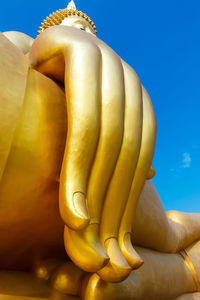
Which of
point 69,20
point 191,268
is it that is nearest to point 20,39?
point 69,20

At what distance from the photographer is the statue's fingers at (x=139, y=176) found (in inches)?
31.9

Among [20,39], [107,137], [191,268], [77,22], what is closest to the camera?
[107,137]

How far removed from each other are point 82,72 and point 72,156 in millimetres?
252

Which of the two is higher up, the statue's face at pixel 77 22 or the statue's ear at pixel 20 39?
the statue's face at pixel 77 22

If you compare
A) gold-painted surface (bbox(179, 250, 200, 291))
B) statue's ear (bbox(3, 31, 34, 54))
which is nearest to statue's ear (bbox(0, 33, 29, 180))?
statue's ear (bbox(3, 31, 34, 54))

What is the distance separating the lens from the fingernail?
2.20 feet

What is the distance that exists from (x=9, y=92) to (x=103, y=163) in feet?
1.08

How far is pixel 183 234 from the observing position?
150 centimetres

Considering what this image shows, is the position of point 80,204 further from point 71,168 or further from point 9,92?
point 9,92

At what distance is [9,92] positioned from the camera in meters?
0.81

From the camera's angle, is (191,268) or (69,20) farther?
(69,20)

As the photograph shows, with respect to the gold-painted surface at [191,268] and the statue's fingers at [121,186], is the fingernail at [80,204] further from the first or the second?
the gold-painted surface at [191,268]

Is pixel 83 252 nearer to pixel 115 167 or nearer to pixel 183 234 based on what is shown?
pixel 115 167

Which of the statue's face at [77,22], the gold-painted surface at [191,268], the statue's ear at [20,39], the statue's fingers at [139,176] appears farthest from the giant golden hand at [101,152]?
the statue's face at [77,22]
